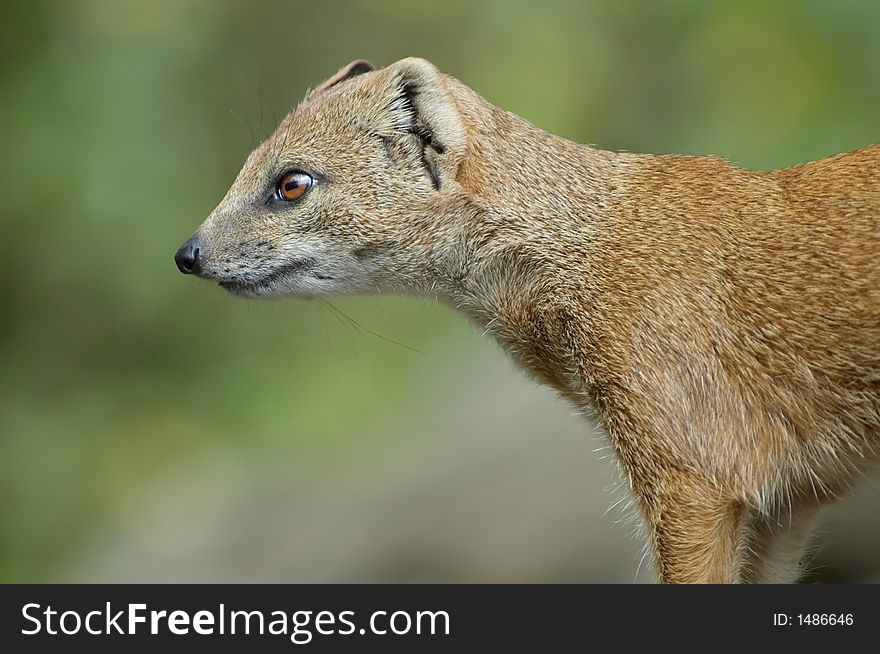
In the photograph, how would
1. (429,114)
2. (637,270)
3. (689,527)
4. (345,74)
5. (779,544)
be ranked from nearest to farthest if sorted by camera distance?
(689,527) → (637,270) → (429,114) → (779,544) → (345,74)

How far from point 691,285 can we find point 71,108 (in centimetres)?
700

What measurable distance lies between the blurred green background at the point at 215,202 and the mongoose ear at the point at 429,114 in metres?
3.78

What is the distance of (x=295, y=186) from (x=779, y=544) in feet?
7.40

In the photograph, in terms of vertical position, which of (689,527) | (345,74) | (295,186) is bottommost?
(689,527)

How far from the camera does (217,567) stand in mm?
7137

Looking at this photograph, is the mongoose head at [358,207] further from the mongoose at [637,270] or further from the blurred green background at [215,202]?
the blurred green background at [215,202]

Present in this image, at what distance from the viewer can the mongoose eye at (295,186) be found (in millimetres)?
4000

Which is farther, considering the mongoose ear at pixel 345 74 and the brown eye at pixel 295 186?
the mongoose ear at pixel 345 74

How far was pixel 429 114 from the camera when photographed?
3.96 m

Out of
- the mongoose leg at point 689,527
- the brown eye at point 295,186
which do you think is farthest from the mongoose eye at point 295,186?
the mongoose leg at point 689,527

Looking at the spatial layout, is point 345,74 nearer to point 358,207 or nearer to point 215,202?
point 358,207

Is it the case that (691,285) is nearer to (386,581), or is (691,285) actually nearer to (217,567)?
(386,581)

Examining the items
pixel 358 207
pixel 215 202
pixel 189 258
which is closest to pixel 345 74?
pixel 358 207

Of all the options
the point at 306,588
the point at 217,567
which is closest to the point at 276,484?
the point at 217,567
